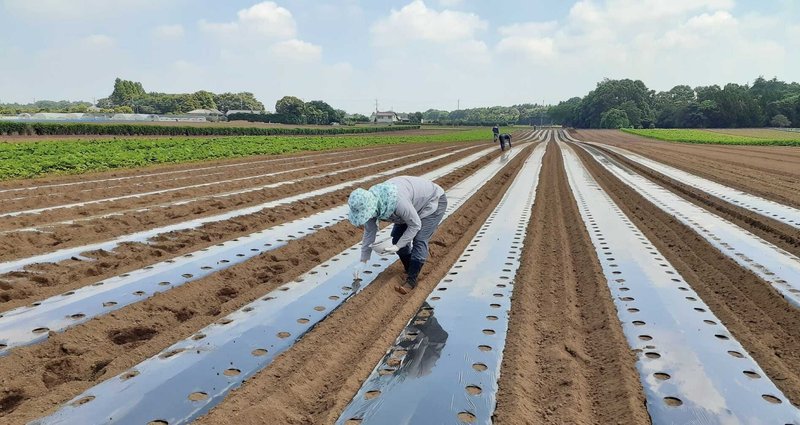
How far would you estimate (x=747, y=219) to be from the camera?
8.43m

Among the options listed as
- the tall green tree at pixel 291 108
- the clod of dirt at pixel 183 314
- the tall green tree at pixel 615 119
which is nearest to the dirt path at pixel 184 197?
the clod of dirt at pixel 183 314

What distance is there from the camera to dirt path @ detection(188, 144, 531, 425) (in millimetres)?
2758

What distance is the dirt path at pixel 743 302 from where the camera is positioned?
3443 mm

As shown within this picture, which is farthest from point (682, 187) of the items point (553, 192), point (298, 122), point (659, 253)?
point (298, 122)

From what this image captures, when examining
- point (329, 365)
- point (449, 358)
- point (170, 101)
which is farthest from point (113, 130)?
point (170, 101)

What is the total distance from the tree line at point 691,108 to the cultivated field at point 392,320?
8983 centimetres

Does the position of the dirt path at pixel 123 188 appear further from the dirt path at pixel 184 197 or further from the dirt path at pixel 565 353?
the dirt path at pixel 565 353

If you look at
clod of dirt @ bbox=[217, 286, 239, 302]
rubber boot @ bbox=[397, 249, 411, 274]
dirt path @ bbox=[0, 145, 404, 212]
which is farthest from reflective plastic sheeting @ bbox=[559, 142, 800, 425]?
dirt path @ bbox=[0, 145, 404, 212]

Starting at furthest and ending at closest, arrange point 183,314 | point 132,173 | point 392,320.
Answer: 1. point 132,173
2. point 183,314
3. point 392,320

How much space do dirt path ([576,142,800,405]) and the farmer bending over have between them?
2621 mm

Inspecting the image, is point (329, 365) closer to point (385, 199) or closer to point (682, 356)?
point (385, 199)

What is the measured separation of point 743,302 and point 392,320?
3.23 metres

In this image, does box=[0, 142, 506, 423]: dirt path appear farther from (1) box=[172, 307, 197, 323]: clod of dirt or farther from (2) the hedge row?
(2) the hedge row

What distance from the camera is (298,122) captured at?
8356 cm
